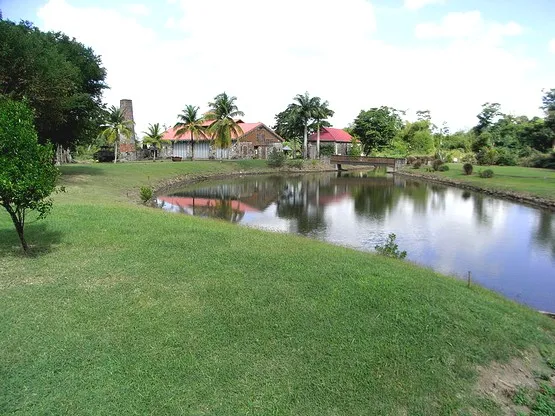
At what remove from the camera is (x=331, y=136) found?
80.1 metres

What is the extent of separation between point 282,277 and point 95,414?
531cm

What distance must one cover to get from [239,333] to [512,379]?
481cm

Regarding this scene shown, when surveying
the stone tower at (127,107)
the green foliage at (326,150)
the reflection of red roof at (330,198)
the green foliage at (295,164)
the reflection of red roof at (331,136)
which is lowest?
the reflection of red roof at (330,198)

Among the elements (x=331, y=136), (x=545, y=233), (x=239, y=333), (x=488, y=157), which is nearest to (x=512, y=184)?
(x=545, y=233)

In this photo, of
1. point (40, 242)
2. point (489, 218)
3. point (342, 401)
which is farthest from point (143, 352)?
point (489, 218)

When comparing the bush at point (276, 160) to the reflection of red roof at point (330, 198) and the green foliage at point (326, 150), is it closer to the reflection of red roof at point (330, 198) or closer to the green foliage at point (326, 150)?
the green foliage at point (326, 150)

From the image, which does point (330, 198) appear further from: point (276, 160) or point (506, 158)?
point (506, 158)

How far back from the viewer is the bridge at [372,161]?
67.9 meters

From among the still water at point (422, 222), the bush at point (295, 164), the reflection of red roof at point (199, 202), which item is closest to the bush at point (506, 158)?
the still water at point (422, 222)

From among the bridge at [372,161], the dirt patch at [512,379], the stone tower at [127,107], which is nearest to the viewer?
the dirt patch at [512,379]

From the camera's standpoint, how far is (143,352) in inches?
268

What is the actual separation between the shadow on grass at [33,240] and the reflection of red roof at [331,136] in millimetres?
68412

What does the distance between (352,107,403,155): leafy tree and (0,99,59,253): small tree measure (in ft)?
235

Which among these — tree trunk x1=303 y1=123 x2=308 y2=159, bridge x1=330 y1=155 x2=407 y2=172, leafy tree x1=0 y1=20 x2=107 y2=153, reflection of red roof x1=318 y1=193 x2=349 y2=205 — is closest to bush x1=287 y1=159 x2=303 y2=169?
tree trunk x1=303 y1=123 x2=308 y2=159
